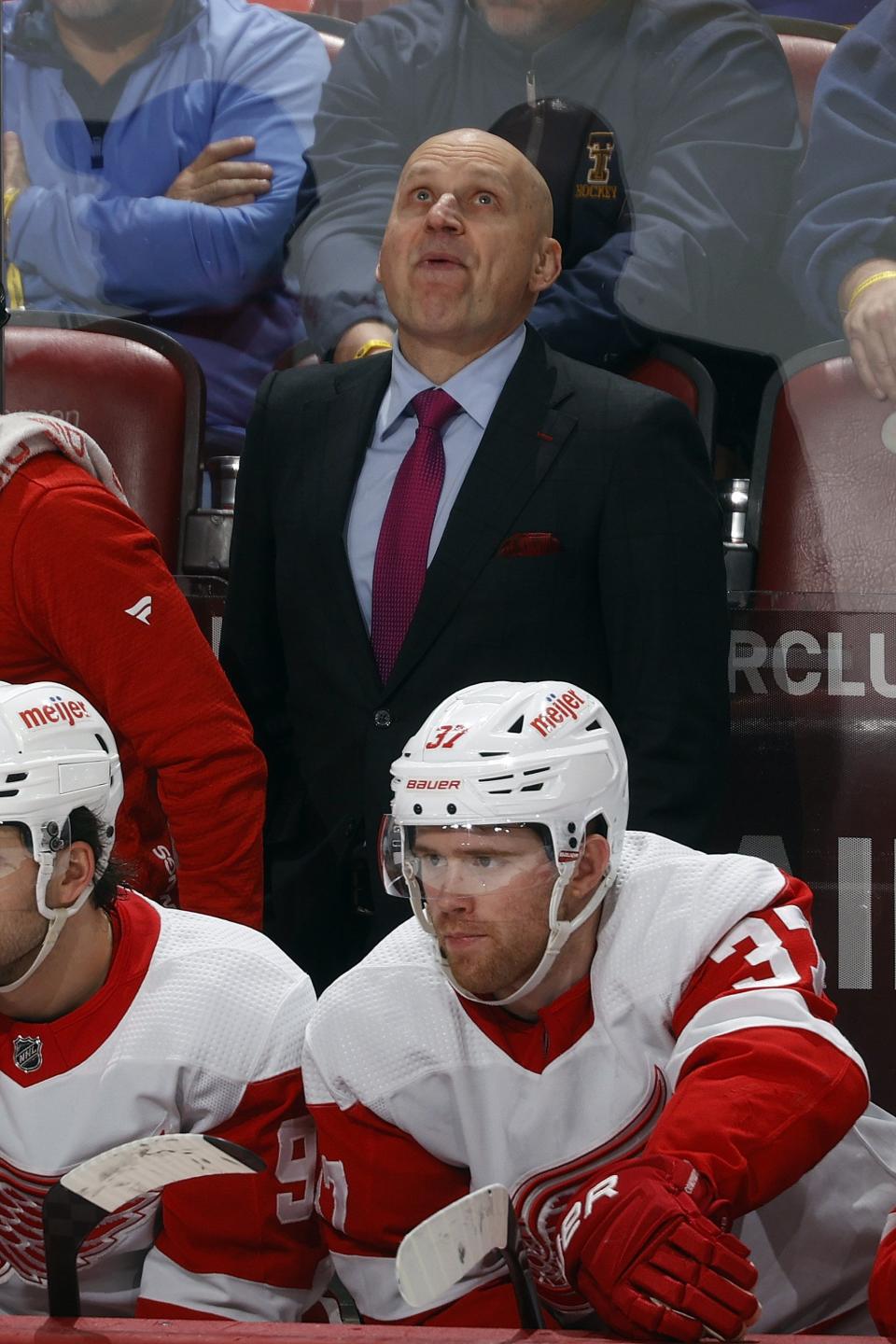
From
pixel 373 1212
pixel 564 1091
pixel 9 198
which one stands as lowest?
pixel 373 1212

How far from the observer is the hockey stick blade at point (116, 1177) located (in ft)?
5.23

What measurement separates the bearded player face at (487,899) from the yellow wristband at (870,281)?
1.32 meters

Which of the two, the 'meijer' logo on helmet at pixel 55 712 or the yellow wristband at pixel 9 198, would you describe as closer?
the 'meijer' logo on helmet at pixel 55 712

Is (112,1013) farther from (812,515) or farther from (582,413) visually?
(812,515)

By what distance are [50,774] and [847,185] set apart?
1734 mm

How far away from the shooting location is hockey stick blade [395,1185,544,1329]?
146cm

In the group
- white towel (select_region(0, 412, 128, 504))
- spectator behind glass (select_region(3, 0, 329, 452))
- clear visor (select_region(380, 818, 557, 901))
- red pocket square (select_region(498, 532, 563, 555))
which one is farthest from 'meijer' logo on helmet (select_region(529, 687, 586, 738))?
spectator behind glass (select_region(3, 0, 329, 452))

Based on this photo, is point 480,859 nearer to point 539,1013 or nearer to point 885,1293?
point 539,1013

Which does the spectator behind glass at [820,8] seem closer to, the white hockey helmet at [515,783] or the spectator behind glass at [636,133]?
the spectator behind glass at [636,133]

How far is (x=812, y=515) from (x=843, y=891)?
24.6 inches

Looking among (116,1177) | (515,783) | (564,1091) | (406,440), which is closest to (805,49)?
(406,440)

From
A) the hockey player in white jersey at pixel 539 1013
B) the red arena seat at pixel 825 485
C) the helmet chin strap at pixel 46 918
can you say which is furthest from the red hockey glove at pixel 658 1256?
the red arena seat at pixel 825 485

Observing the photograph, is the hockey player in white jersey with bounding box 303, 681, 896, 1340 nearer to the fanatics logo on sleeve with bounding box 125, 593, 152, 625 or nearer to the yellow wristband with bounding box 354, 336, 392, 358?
the fanatics logo on sleeve with bounding box 125, 593, 152, 625

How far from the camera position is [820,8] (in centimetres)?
309
